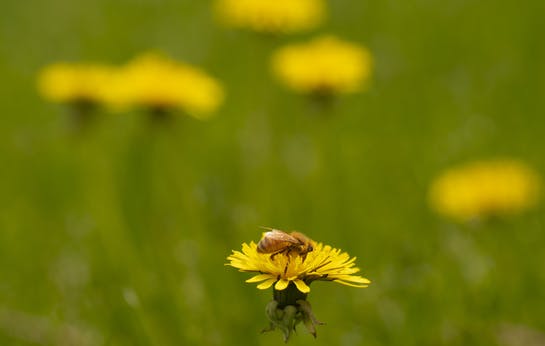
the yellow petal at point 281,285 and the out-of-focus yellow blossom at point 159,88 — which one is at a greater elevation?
the out-of-focus yellow blossom at point 159,88

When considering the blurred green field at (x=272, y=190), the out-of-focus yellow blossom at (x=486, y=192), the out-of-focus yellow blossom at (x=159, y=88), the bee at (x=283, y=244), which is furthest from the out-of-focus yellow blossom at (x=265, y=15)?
the bee at (x=283, y=244)

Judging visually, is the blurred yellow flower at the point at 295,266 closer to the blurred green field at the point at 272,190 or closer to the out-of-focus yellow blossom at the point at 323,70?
the blurred green field at the point at 272,190

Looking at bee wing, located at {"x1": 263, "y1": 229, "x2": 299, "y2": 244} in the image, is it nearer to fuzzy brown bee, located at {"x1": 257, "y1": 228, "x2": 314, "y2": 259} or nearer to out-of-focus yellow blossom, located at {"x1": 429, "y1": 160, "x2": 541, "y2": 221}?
fuzzy brown bee, located at {"x1": 257, "y1": 228, "x2": 314, "y2": 259}

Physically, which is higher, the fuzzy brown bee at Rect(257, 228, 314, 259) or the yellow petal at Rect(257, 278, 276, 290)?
the fuzzy brown bee at Rect(257, 228, 314, 259)

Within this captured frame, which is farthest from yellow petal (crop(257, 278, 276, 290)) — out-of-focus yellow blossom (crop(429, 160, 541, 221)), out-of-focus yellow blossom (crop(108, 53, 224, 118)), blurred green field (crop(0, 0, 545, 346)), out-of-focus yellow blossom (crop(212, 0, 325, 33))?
out-of-focus yellow blossom (crop(212, 0, 325, 33))

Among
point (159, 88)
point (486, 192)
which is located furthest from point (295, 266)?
point (486, 192)

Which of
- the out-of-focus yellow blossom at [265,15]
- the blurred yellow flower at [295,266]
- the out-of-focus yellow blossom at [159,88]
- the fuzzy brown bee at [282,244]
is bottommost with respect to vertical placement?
the blurred yellow flower at [295,266]

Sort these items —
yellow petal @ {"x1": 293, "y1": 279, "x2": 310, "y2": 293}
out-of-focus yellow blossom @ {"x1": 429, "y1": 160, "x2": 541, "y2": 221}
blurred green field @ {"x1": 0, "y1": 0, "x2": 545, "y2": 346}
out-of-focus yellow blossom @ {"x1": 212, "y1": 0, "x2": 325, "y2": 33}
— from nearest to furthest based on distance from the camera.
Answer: yellow petal @ {"x1": 293, "y1": 279, "x2": 310, "y2": 293}, blurred green field @ {"x1": 0, "y1": 0, "x2": 545, "y2": 346}, out-of-focus yellow blossom @ {"x1": 429, "y1": 160, "x2": 541, "y2": 221}, out-of-focus yellow blossom @ {"x1": 212, "y1": 0, "x2": 325, "y2": 33}
